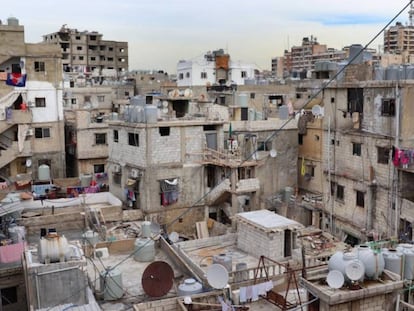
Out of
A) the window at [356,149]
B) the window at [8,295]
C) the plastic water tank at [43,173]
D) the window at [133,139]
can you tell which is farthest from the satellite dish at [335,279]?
the plastic water tank at [43,173]

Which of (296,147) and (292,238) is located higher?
(296,147)

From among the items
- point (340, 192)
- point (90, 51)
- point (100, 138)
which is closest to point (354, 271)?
point (340, 192)

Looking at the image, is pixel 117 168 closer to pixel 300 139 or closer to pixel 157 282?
pixel 300 139

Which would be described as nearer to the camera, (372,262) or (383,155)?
(372,262)

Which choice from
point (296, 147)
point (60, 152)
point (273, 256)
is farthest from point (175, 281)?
point (60, 152)

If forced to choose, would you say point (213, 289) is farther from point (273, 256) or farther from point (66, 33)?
point (66, 33)

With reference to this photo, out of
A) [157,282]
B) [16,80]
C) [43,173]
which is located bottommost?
[157,282]

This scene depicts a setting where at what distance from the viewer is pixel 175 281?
2058cm

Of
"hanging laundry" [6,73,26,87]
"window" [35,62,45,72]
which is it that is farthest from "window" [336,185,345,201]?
"window" [35,62,45,72]

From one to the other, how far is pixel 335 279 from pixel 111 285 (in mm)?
9431

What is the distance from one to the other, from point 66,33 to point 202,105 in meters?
55.6

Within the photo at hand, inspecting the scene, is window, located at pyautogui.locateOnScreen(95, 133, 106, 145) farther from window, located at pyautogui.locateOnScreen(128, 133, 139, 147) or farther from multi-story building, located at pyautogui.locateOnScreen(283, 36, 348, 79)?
multi-story building, located at pyautogui.locateOnScreen(283, 36, 348, 79)

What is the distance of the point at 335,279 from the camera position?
42.3ft

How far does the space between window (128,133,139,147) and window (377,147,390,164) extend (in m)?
15.5
